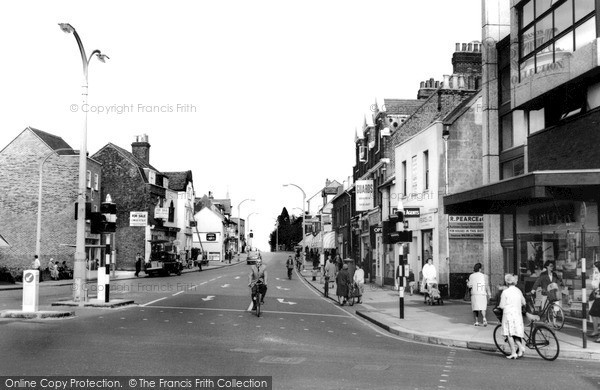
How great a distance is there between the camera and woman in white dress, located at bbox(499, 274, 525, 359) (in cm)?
1271

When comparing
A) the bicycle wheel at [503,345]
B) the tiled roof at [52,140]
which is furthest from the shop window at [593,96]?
the tiled roof at [52,140]

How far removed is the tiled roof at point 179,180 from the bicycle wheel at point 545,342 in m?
67.3

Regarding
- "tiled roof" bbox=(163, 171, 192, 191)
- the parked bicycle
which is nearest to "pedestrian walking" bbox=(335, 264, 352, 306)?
the parked bicycle

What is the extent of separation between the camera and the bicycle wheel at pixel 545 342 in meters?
12.5

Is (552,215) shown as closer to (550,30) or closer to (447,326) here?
(447,326)

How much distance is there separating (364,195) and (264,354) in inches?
1198

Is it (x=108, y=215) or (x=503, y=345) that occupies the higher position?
(x=108, y=215)

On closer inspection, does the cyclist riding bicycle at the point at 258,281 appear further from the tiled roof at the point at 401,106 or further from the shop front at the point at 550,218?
the tiled roof at the point at 401,106

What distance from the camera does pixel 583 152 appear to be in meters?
17.2

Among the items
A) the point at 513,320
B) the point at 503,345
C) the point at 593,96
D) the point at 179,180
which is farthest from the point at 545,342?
the point at 179,180

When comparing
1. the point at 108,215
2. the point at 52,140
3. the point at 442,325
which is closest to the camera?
the point at 442,325

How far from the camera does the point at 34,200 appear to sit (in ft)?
164

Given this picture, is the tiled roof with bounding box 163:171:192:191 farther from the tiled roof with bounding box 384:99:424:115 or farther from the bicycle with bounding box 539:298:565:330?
the bicycle with bounding box 539:298:565:330

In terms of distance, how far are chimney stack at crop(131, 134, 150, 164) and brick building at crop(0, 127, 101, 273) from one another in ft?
56.7
